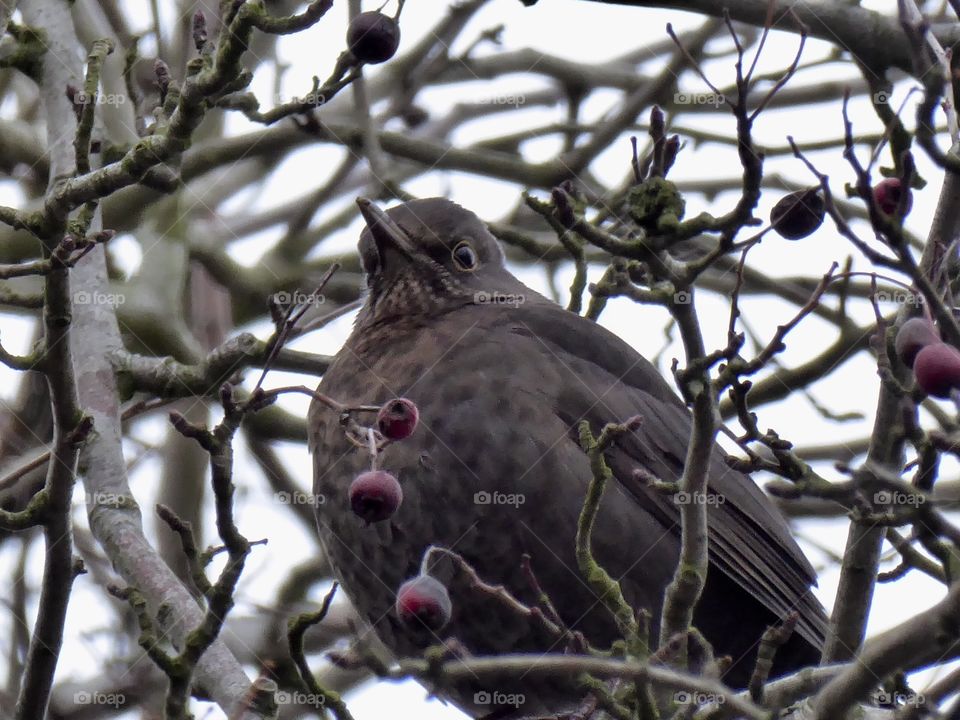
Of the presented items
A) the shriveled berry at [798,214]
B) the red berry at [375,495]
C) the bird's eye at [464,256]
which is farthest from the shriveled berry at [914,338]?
the bird's eye at [464,256]

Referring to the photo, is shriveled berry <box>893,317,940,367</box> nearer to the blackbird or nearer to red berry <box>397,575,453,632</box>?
red berry <box>397,575,453,632</box>

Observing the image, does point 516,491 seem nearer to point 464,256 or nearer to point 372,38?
point 464,256

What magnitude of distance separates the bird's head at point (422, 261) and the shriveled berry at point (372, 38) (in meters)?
2.05

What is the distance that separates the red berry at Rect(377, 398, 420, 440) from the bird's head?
7.71ft

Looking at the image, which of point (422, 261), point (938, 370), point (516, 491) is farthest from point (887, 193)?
point (422, 261)

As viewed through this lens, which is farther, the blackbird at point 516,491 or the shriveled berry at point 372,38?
the blackbird at point 516,491

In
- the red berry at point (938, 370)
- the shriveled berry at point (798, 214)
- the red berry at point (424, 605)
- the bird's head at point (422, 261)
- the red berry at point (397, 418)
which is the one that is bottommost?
the red berry at point (938, 370)

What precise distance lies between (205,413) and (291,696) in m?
2.83

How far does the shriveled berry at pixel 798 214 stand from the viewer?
3219mm

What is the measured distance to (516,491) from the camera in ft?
16.6

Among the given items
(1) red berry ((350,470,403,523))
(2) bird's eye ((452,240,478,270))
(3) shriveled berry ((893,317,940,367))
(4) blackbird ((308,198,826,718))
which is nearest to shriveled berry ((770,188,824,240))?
(3) shriveled berry ((893,317,940,367))

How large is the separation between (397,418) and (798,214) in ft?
3.94

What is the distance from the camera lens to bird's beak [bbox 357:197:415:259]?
6.06 m

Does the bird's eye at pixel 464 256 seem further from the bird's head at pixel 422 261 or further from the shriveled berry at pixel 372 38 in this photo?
the shriveled berry at pixel 372 38
